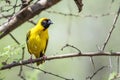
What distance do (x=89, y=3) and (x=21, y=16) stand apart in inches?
552

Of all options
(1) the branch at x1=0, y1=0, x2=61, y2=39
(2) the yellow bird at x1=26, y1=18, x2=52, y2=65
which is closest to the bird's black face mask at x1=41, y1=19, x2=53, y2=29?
(2) the yellow bird at x1=26, y1=18, x2=52, y2=65

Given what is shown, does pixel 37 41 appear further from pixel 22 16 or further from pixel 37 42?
pixel 22 16

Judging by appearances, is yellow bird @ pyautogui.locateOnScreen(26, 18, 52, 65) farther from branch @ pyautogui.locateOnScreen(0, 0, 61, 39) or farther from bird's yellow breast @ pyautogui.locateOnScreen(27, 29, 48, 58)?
branch @ pyautogui.locateOnScreen(0, 0, 61, 39)

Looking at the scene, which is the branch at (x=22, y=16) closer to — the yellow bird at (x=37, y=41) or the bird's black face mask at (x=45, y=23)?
the yellow bird at (x=37, y=41)

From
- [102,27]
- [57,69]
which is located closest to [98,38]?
[102,27]

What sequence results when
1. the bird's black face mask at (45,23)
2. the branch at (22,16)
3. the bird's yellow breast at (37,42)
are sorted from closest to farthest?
the branch at (22,16) < the bird's yellow breast at (37,42) < the bird's black face mask at (45,23)

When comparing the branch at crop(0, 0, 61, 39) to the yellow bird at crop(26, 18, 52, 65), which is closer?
the branch at crop(0, 0, 61, 39)

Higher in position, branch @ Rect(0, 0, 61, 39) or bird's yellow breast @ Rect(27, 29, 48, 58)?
branch @ Rect(0, 0, 61, 39)

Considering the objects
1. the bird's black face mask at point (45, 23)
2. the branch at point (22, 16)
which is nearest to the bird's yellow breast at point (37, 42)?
the bird's black face mask at point (45, 23)

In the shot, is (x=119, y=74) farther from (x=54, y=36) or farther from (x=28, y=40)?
(x=54, y=36)

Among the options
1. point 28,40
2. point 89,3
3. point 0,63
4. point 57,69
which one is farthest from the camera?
point 89,3

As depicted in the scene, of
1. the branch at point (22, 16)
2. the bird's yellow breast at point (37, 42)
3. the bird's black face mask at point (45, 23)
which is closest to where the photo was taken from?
the branch at point (22, 16)

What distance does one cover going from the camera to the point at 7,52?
488cm

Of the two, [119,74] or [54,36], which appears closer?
[119,74]
